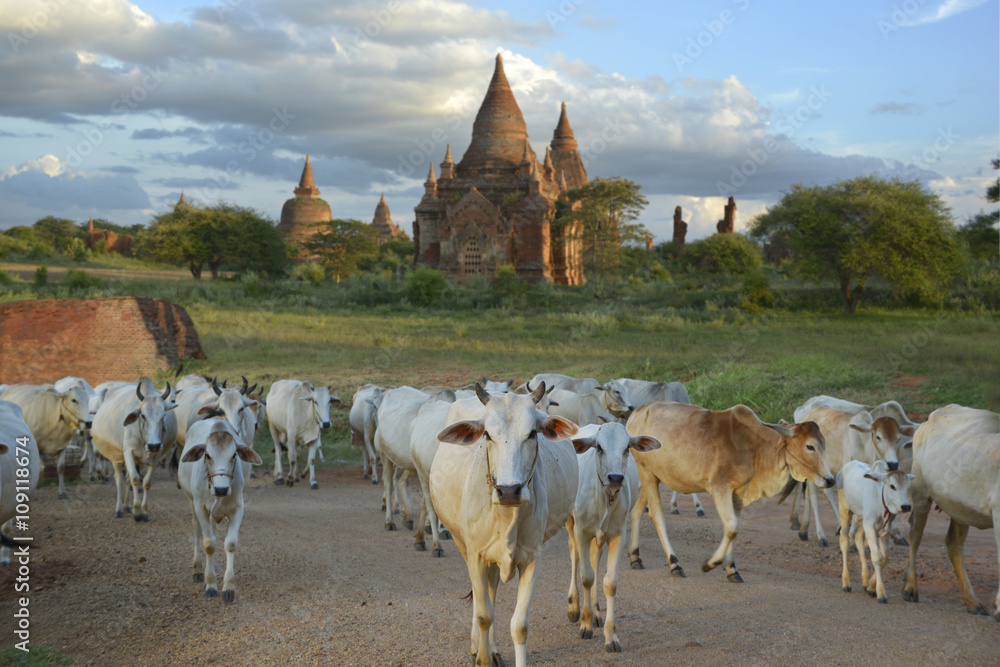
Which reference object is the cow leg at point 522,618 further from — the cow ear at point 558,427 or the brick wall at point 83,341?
the brick wall at point 83,341

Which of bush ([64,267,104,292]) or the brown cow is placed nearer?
the brown cow

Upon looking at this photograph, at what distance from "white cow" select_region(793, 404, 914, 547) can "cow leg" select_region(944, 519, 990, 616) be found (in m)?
0.76

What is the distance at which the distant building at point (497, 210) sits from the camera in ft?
144

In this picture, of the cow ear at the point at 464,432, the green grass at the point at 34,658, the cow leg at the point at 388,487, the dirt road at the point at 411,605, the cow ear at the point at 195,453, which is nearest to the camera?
the cow ear at the point at 464,432

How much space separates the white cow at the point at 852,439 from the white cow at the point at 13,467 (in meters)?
7.01

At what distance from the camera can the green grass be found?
465 cm

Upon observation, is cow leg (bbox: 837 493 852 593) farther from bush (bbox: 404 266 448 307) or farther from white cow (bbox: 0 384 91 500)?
bush (bbox: 404 266 448 307)

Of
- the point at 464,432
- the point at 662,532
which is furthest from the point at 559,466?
the point at 662,532

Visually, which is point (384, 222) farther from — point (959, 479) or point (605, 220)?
point (959, 479)

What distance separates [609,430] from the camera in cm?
565

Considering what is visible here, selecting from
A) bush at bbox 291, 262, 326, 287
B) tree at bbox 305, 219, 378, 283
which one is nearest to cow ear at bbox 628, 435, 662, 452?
bush at bbox 291, 262, 326, 287

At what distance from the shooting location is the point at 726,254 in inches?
2269

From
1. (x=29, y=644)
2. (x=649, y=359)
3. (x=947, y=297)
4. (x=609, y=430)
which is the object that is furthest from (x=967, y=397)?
(x=947, y=297)

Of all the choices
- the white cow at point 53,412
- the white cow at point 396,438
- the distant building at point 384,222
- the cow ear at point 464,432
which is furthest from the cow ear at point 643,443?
the distant building at point 384,222
